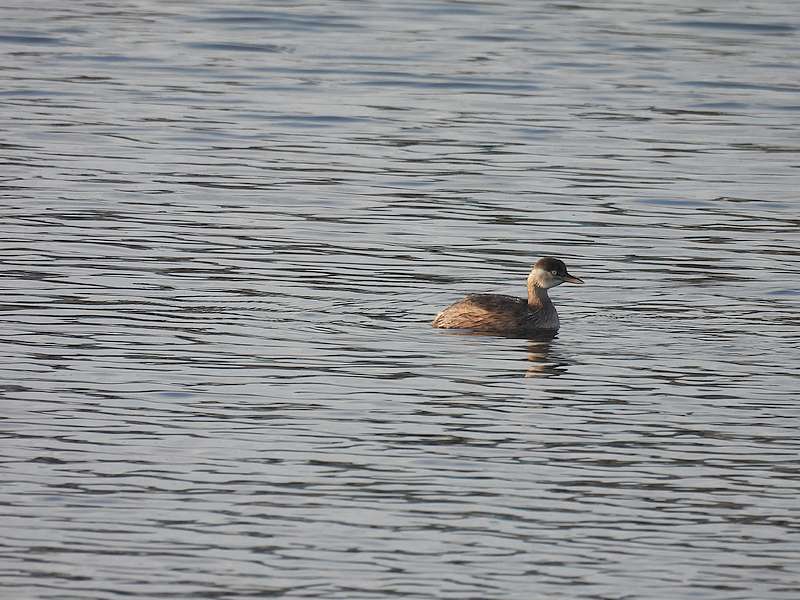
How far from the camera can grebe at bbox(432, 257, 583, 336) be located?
1530 cm

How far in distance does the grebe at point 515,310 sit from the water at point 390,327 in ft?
0.51

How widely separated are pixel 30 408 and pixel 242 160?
11.1m

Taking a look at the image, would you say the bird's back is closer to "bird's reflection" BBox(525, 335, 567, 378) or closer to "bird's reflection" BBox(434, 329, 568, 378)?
"bird's reflection" BBox(434, 329, 568, 378)

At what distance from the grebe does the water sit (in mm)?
157

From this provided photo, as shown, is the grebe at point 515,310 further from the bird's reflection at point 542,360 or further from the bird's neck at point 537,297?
the bird's reflection at point 542,360

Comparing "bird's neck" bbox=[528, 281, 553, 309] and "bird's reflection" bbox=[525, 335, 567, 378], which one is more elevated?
"bird's neck" bbox=[528, 281, 553, 309]

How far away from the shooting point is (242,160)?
908 inches

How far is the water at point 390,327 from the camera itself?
984 centimetres

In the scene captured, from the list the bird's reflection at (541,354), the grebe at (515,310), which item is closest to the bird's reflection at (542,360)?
the bird's reflection at (541,354)

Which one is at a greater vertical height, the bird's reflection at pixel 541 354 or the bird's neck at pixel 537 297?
the bird's neck at pixel 537 297

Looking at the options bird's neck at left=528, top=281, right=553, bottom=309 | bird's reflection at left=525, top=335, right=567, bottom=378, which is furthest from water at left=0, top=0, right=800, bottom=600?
bird's neck at left=528, top=281, right=553, bottom=309

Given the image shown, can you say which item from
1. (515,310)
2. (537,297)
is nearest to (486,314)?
(515,310)

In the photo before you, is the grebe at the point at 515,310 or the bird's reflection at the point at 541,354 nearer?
the bird's reflection at the point at 541,354

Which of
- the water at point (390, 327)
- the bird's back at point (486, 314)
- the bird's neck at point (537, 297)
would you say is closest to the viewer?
the water at point (390, 327)
